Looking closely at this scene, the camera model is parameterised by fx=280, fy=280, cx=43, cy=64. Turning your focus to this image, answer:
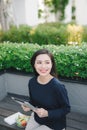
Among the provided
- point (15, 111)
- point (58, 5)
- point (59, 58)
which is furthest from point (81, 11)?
point (15, 111)

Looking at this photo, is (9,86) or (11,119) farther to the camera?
(9,86)

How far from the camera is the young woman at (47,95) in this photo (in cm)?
276

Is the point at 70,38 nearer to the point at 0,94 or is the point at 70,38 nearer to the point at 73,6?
the point at 0,94

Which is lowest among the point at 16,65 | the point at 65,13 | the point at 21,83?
the point at 21,83

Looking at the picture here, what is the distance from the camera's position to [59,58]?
4.16 meters

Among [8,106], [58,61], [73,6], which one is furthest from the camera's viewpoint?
[73,6]

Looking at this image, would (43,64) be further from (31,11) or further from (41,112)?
(31,11)

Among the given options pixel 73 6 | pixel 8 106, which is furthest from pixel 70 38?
pixel 73 6

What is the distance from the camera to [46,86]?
112 inches

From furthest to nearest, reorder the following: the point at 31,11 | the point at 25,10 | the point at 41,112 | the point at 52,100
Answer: the point at 31,11 → the point at 25,10 → the point at 52,100 → the point at 41,112

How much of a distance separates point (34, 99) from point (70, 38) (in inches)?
153

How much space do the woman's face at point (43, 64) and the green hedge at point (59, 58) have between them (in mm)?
1173

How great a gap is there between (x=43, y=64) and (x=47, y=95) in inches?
12.5

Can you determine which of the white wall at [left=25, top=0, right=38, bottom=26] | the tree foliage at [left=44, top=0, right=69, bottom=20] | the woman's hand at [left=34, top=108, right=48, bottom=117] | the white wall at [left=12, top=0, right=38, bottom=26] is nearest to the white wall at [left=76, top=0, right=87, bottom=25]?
the tree foliage at [left=44, top=0, right=69, bottom=20]
